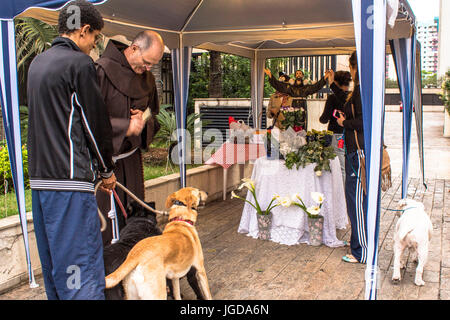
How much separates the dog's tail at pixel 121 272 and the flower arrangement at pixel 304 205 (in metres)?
2.62

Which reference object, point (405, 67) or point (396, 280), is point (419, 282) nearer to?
point (396, 280)

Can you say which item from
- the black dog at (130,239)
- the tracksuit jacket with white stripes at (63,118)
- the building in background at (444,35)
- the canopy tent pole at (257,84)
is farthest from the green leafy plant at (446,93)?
the tracksuit jacket with white stripes at (63,118)

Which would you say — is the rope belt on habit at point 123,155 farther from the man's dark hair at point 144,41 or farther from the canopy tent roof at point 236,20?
the canopy tent roof at point 236,20

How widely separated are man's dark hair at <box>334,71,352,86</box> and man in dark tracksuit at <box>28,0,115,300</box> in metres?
3.44

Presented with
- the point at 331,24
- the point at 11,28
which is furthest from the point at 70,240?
the point at 331,24

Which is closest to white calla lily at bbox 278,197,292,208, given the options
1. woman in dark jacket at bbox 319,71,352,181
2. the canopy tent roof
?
woman in dark jacket at bbox 319,71,352,181

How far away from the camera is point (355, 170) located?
4.34 m

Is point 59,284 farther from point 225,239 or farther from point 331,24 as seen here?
point 331,24

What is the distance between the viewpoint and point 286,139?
5301 mm

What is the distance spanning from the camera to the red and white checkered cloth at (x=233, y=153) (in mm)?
7113

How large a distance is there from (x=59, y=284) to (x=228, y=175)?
18.2ft

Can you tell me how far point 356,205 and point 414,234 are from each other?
0.70m

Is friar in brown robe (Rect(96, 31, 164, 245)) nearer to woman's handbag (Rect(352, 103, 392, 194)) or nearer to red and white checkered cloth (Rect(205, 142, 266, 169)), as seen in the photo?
woman's handbag (Rect(352, 103, 392, 194))

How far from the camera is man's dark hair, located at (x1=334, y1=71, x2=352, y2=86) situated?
16.7 feet
